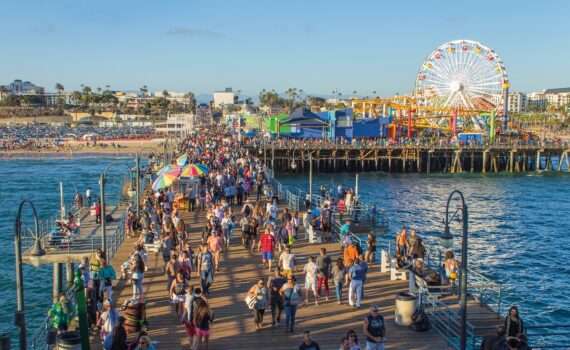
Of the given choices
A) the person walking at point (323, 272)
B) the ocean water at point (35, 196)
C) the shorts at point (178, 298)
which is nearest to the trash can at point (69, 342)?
the shorts at point (178, 298)

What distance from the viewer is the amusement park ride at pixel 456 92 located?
73625 mm

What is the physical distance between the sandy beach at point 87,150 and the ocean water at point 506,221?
148 ft

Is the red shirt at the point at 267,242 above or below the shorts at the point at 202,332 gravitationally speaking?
above

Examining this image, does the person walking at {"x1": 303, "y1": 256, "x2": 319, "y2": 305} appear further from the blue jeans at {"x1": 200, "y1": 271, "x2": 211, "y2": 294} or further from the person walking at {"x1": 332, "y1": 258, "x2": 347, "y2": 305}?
the blue jeans at {"x1": 200, "y1": 271, "x2": 211, "y2": 294}

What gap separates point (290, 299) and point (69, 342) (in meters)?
3.54

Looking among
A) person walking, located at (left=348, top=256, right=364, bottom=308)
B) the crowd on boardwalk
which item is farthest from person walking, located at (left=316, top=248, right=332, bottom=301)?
person walking, located at (left=348, top=256, right=364, bottom=308)

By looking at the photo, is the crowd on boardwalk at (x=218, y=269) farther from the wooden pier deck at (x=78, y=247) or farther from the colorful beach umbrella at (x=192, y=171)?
the colorful beach umbrella at (x=192, y=171)

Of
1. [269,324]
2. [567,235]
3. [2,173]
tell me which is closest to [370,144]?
[567,235]

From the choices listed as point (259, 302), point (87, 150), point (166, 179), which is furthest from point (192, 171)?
point (87, 150)

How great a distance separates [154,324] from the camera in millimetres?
11352

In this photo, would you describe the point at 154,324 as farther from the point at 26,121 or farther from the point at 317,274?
the point at 26,121

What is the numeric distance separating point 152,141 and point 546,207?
3176 inches

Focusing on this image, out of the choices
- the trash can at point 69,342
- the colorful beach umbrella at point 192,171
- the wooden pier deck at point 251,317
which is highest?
the colorful beach umbrella at point 192,171

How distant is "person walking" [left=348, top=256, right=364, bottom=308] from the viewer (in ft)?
38.8
